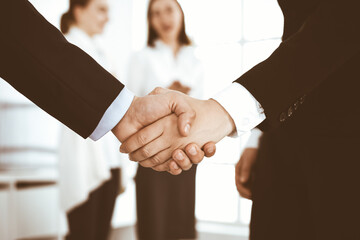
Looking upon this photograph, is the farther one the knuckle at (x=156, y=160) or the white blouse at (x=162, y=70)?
the white blouse at (x=162, y=70)

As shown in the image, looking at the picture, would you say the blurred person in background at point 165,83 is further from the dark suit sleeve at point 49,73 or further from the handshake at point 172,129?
the dark suit sleeve at point 49,73

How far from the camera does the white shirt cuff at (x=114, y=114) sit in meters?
0.82

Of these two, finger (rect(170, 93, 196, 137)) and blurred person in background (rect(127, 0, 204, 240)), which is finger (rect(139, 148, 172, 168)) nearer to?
finger (rect(170, 93, 196, 137))

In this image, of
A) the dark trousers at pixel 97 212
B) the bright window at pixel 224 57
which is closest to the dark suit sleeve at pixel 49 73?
the dark trousers at pixel 97 212

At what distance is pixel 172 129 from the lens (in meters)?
0.90

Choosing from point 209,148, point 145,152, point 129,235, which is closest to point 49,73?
point 145,152

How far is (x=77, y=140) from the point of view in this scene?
2.25 meters

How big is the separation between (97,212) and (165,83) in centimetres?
91

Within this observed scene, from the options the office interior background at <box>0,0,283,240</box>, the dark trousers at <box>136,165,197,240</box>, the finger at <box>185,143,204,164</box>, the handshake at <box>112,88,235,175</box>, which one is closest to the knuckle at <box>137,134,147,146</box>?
the handshake at <box>112,88,235,175</box>

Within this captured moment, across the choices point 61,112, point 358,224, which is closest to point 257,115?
point 358,224

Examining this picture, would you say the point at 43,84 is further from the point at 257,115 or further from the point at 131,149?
the point at 257,115

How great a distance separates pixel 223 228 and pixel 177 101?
2.72m

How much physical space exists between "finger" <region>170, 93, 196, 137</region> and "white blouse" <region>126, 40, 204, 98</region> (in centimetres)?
119

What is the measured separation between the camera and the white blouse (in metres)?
2.12
